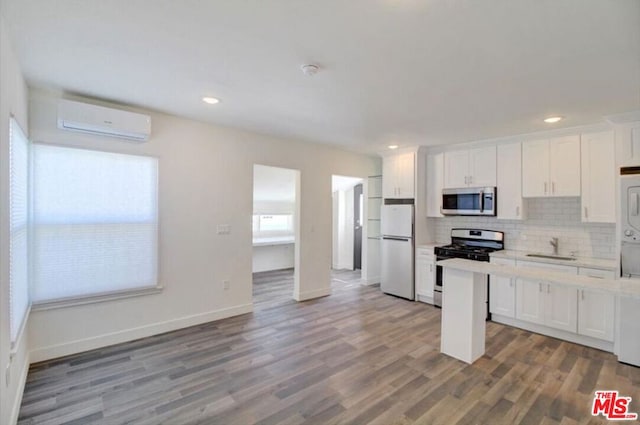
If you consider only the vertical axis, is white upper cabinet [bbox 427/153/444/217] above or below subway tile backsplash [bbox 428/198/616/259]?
above

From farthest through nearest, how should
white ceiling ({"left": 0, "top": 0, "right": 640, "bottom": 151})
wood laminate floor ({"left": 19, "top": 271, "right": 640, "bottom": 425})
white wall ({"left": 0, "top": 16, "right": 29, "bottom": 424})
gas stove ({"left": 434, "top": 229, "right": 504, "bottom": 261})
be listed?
gas stove ({"left": 434, "top": 229, "right": 504, "bottom": 261})
wood laminate floor ({"left": 19, "top": 271, "right": 640, "bottom": 425})
white wall ({"left": 0, "top": 16, "right": 29, "bottom": 424})
white ceiling ({"left": 0, "top": 0, "right": 640, "bottom": 151})

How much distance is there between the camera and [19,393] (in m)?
2.32

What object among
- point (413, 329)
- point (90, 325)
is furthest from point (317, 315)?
point (90, 325)

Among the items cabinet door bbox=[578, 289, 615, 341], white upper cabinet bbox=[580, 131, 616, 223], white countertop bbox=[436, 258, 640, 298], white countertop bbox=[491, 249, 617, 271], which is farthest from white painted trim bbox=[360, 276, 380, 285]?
white upper cabinet bbox=[580, 131, 616, 223]

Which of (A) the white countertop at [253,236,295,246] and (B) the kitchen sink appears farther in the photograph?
(A) the white countertop at [253,236,295,246]

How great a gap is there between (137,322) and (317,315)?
2.15m

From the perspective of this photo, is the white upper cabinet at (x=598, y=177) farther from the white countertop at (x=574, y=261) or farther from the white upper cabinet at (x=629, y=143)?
the white countertop at (x=574, y=261)

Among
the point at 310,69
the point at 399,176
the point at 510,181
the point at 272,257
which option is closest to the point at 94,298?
the point at 310,69

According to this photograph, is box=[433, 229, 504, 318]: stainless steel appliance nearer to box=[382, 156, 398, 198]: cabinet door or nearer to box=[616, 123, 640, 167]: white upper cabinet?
box=[382, 156, 398, 198]: cabinet door

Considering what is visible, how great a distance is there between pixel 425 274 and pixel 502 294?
1.12m

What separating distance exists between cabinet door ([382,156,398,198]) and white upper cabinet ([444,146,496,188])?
2.69ft

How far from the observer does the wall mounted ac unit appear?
286 cm

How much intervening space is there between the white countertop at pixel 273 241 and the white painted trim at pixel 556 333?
4.14 m

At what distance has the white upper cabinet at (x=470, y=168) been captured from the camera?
4523 mm
